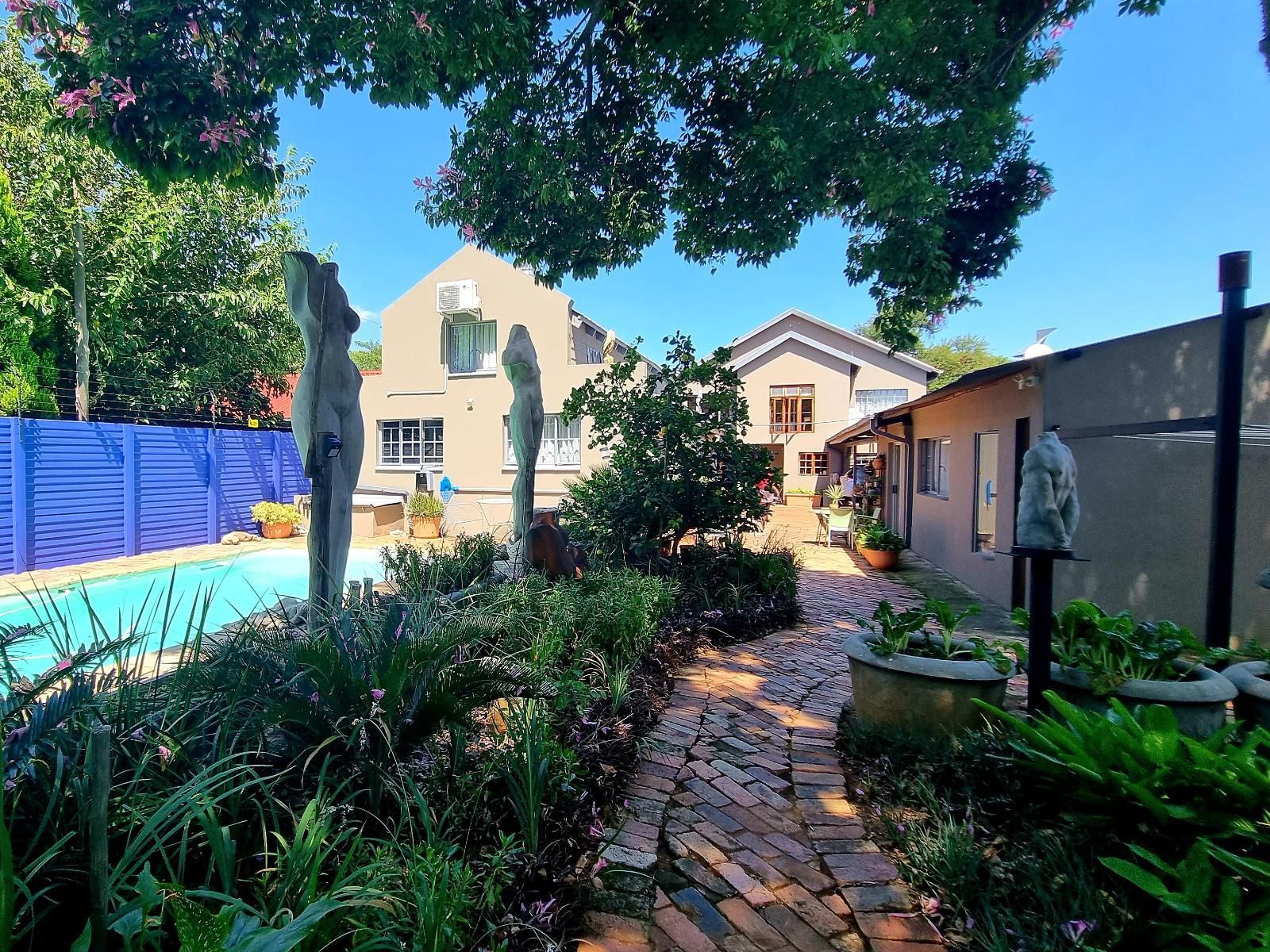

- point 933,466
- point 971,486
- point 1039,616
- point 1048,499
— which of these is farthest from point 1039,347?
point 1039,616

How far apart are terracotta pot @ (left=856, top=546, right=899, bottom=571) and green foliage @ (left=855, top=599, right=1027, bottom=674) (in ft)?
22.1

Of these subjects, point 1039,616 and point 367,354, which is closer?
point 1039,616

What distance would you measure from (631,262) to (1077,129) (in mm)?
4820

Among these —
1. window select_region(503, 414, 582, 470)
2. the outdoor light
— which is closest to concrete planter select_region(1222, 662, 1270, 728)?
the outdoor light

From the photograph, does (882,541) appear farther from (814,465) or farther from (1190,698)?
(814,465)

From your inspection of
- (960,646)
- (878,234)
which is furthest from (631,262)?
(960,646)

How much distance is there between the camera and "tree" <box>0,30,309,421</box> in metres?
11.4

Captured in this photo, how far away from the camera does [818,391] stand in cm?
2186

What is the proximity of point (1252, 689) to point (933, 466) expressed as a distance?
9.22 meters

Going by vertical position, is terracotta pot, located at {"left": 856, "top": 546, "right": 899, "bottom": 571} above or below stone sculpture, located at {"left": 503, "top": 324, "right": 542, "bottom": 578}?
below

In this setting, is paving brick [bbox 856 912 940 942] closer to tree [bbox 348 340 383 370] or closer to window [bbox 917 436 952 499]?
window [bbox 917 436 952 499]

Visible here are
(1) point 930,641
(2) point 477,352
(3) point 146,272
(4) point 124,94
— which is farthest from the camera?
(2) point 477,352

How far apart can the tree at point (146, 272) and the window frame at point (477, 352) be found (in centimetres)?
398

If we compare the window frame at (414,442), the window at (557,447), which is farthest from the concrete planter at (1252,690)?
the window frame at (414,442)
